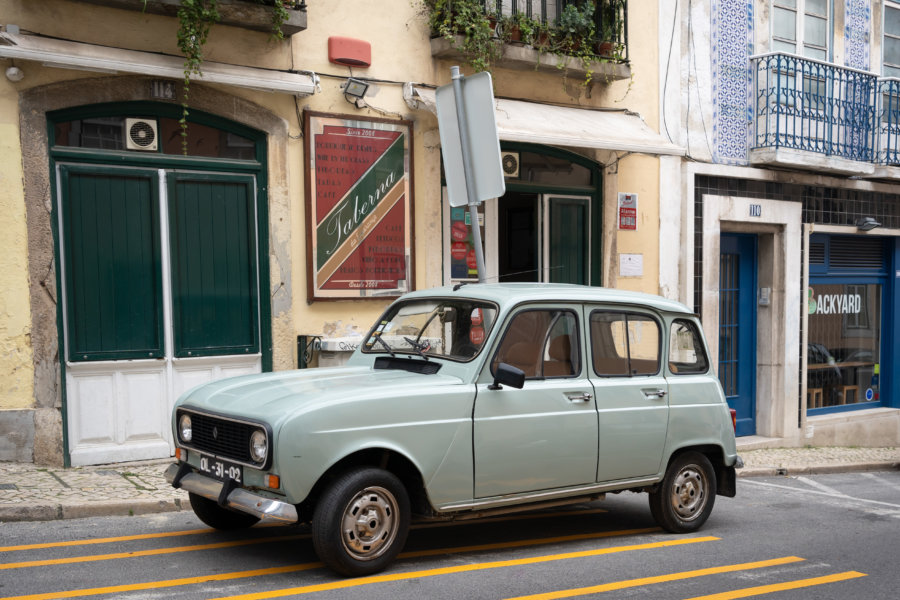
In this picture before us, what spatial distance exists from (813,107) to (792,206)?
1.54m

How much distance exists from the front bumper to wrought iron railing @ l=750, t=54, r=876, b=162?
10635mm

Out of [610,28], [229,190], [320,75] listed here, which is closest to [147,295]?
[229,190]

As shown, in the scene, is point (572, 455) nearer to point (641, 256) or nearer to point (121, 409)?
point (121, 409)

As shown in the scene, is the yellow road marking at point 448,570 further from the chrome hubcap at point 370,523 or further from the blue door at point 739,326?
the blue door at point 739,326

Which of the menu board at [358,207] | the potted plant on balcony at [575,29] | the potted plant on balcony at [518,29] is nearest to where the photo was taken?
the menu board at [358,207]

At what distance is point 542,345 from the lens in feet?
20.5

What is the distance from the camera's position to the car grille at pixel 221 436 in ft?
17.0

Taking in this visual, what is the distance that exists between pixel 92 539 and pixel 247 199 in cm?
426

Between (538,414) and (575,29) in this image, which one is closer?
(538,414)

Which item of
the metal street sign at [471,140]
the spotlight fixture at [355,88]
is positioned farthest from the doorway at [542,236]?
the metal street sign at [471,140]

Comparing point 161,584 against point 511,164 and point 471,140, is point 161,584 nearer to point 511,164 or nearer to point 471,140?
point 471,140

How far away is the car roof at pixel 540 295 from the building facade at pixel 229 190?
10.3ft

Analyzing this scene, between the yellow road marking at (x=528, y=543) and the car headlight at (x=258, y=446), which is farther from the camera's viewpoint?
the yellow road marking at (x=528, y=543)

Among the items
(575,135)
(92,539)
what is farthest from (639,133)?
(92,539)
